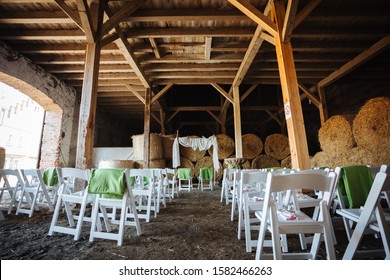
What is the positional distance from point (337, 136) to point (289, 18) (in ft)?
11.3

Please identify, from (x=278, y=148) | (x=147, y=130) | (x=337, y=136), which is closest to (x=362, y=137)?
(x=337, y=136)

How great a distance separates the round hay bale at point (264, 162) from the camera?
27.5 ft

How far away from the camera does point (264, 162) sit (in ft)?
27.6

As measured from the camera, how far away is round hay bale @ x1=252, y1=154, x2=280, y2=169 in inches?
330

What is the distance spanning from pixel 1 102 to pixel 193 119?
1547 centimetres

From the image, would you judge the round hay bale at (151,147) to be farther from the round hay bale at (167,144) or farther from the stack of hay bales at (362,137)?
the stack of hay bales at (362,137)

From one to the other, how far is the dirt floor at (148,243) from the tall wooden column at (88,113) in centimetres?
110

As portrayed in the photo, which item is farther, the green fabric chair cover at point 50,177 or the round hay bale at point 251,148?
the round hay bale at point 251,148

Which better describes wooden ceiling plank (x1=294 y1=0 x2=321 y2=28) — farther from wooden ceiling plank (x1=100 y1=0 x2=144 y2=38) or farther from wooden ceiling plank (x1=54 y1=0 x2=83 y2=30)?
wooden ceiling plank (x1=54 y1=0 x2=83 y2=30)

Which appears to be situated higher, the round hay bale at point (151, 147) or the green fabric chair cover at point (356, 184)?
the round hay bale at point (151, 147)

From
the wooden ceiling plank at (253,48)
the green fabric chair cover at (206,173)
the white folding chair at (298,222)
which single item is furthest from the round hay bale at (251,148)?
the white folding chair at (298,222)

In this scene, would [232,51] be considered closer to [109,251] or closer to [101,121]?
[109,251]

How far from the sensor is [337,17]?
159 inches
